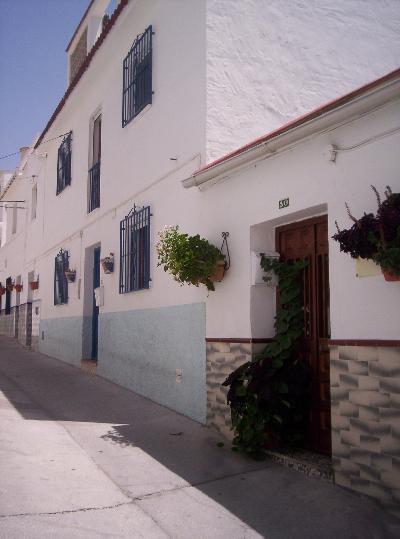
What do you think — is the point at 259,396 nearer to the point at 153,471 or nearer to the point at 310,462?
the point at 310,462

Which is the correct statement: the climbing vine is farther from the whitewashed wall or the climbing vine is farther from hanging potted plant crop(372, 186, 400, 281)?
hanging potted plant crop(372, 186, 400, 281)

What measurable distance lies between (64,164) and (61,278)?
275 centimetres

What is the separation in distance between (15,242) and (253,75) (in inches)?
592

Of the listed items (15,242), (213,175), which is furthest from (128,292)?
(15,242)

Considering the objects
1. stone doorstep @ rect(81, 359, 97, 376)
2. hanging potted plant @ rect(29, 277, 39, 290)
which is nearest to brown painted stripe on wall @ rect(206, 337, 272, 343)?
stone doorstep @ rect(81, 359, 97, 376)

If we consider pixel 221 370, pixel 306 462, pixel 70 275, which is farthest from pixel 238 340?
pixel 70 275

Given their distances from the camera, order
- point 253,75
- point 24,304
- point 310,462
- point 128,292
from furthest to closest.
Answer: point 24,304, point 128,292, point 253,75, point 310,462

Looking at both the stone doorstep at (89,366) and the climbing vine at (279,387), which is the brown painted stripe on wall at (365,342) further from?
the stone doorstep at (89,366)

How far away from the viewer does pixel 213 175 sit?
6277mm

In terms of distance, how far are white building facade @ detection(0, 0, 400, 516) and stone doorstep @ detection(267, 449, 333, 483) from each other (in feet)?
0.94

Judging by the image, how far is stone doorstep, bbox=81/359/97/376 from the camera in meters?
10.4

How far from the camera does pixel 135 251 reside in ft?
28.6

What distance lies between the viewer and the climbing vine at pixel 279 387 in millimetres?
5184

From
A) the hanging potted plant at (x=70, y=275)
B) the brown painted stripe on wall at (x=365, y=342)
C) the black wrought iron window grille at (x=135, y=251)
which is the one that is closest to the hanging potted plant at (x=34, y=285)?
the hanging potted plant at (x=70, y=275)
